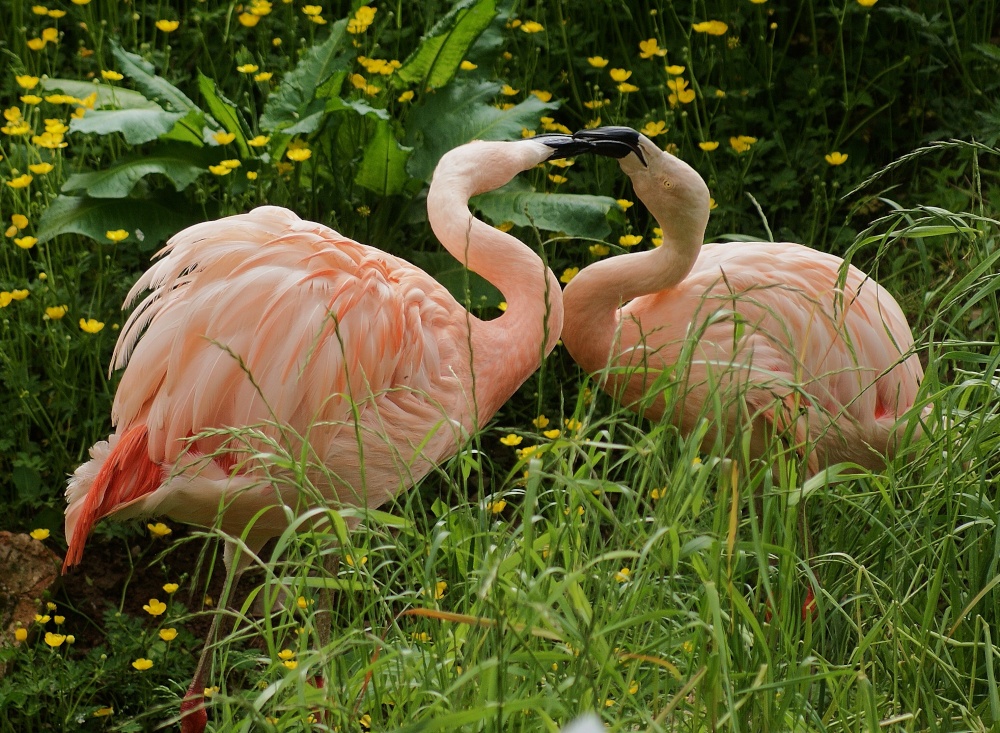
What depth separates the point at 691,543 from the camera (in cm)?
163

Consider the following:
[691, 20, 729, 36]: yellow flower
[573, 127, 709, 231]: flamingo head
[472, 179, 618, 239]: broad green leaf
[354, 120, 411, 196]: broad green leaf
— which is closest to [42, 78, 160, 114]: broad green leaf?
[354, 120, 411, 196]: broad green leaf

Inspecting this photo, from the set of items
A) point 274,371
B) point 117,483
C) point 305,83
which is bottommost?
point 117,483

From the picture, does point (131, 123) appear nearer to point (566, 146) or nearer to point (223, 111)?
point (223, 111)

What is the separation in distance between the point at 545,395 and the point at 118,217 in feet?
4.43

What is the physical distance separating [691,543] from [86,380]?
91.4 inches

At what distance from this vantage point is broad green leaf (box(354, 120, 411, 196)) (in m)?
3.46

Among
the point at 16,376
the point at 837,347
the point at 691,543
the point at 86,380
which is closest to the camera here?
the point at 691,543

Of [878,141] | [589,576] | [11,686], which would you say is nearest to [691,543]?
[589,576]

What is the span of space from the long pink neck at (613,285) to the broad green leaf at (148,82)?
149 centimetres

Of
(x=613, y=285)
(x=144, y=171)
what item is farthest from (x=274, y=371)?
(x=144, y=171)

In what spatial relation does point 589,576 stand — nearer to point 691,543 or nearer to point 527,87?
point 691,543

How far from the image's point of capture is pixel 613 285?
9.39ft

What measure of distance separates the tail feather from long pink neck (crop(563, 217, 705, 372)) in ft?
3.48

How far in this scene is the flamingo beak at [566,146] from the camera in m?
2.80
